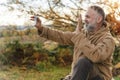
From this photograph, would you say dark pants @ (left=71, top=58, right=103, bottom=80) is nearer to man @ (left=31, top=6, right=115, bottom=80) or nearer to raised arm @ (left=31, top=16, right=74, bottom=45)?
man @ (left=31, top=6, right=115, bottom=80)

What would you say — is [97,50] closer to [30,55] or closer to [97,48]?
[97,48]

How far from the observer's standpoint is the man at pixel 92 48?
319 cm

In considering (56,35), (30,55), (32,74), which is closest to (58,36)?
(56,35)

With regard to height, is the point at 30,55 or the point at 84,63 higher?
the point at 84,63

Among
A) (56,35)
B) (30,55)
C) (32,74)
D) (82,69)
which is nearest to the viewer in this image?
(82,69)

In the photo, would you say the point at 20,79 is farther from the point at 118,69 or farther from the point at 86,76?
the point at 86,76

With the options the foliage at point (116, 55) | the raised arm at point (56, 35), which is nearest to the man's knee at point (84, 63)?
the raised arm at point (56, 35)

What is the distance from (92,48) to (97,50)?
0.14ft

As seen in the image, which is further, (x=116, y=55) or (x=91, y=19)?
(x=116, y=55)

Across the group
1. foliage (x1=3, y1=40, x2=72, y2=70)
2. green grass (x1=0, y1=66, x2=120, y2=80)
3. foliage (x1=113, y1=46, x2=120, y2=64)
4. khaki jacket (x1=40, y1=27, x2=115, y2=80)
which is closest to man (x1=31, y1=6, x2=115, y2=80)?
khaki jacket (x1=40, y1=27, x2=115, y2=80)

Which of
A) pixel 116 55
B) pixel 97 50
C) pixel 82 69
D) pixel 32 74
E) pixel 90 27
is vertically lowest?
pixel 32 74

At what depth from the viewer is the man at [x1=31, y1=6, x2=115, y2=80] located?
3191 millimetres

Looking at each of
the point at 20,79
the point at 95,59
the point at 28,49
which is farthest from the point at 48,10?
the point at 95,59

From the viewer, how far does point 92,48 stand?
3.21 m
